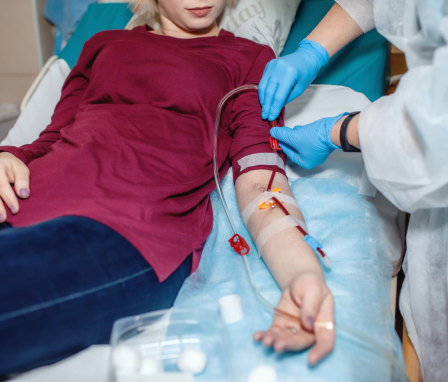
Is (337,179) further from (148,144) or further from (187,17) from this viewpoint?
(187,17)

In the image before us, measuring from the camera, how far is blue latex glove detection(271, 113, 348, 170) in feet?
3.62

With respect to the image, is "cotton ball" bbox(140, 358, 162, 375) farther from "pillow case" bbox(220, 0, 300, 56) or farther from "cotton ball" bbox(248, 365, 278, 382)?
"pillow case" bbox(220, 0, 300, 56)

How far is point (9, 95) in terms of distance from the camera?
2502mm

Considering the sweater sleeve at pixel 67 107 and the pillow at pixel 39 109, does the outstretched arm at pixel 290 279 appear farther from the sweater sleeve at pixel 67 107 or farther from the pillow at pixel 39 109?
the pillow at pixel 39 109

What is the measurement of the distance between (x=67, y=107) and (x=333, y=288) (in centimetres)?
93

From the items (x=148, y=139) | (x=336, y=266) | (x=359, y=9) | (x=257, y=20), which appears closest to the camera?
(x=336, y=266)

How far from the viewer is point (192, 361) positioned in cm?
76

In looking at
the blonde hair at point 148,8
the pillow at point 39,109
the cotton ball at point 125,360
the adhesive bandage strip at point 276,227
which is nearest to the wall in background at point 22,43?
the pillow at point 39,109

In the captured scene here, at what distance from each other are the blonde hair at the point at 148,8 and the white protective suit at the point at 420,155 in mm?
842

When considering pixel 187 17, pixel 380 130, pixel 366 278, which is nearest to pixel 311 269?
pixel 366 278

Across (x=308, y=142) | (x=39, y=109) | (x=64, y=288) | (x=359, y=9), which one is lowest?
(x=39, y=109)

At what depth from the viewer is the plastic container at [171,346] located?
0.73 m

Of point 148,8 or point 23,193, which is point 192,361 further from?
point 148,8

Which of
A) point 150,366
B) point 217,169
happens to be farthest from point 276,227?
point 150,366
